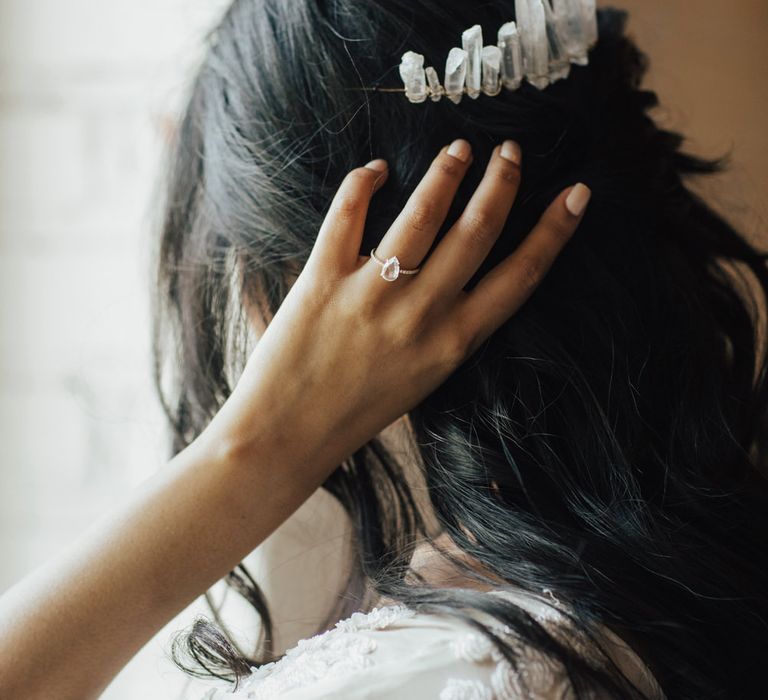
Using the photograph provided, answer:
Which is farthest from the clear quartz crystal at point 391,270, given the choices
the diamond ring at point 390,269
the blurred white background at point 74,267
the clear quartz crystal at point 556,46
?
the blurred white background at point 74,267

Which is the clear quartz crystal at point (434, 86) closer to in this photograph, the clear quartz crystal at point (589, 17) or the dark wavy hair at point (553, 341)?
the dark wavy hair at point (553, 341)

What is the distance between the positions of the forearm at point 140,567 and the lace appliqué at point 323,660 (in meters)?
0.08

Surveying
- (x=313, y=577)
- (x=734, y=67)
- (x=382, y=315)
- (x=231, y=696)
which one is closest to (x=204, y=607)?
(x=313, y=577)

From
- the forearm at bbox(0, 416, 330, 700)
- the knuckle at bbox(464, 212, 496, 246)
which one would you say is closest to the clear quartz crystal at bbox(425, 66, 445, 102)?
the knuckle at bbox(464, 212, 496, 246)

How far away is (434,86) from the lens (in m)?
0.68

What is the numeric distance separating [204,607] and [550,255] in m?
0.63

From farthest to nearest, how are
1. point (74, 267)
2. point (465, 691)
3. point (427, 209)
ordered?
point (74, 267)
point (427, 209)
point (465, 691)

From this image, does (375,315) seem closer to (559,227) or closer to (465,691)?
(559,227)

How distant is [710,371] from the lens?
2.48ft

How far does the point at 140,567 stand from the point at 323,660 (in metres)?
0.15

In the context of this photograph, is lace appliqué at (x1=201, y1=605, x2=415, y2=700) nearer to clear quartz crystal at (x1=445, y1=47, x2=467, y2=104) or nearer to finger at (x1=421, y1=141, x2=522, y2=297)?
finger at (x1=421, y1=141, x2=522, y2=297)

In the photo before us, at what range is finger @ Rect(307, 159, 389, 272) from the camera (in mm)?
682

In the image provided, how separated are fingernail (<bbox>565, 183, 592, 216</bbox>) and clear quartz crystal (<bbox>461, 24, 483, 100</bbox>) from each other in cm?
12

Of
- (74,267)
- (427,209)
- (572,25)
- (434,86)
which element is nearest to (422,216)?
(427,209)
